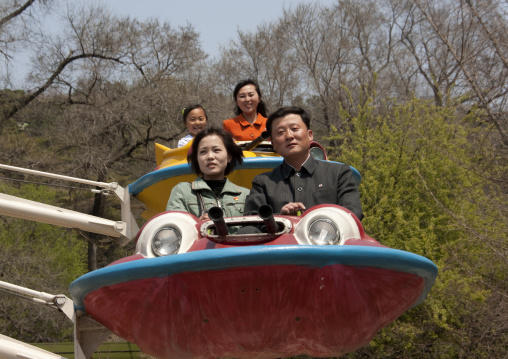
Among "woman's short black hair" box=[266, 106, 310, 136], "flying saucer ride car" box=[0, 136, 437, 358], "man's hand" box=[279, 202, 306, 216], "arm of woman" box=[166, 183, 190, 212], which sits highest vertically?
"woman's short black hair" box=[266, 106, 310, 136]

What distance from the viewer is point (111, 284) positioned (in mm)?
2773

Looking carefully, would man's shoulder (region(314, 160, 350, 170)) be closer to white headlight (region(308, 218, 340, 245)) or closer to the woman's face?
white headlight (region(308, 218, 340, 245))

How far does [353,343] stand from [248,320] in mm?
529

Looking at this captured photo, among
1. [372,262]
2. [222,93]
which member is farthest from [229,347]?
[222,93]

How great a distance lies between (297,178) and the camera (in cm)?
367

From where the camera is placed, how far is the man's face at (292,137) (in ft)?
12.2

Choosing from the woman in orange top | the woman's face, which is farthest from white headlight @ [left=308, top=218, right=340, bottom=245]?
the woman's face

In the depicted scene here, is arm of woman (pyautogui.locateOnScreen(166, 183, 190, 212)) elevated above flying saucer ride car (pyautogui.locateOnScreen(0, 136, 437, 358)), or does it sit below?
above

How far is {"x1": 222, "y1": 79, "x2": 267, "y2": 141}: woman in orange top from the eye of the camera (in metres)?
5.67

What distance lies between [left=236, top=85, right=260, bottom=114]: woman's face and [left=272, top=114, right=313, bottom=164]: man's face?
6.46 feet

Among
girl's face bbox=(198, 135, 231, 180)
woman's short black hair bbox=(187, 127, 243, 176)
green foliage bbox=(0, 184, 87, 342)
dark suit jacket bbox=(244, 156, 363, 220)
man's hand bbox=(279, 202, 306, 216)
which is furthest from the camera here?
green foliage bbox=(0, 184, 87, 342)

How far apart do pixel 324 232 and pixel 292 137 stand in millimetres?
1011

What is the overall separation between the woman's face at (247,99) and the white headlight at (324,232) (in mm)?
3003

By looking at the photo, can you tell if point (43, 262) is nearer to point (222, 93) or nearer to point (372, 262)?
point (222, 93)
